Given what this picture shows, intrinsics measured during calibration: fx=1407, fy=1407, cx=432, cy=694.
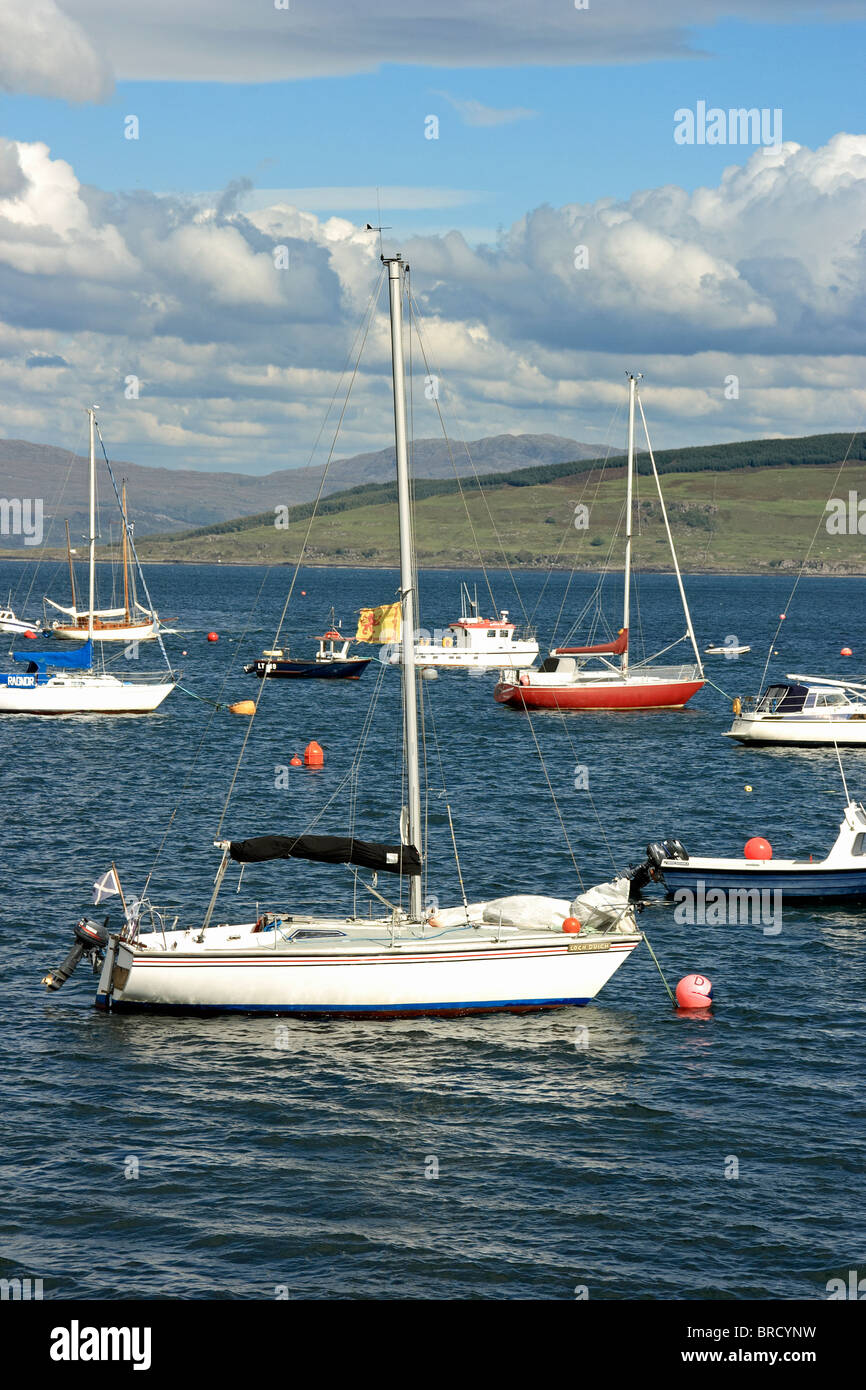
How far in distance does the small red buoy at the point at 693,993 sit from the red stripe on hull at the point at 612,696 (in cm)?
5053

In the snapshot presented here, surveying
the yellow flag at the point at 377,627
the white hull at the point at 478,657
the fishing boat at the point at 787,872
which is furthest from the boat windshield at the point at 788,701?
the yellow flag at the point at 377,627

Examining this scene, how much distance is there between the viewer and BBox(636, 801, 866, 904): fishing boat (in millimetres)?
42156

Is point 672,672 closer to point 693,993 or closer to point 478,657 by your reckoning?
point 478,657

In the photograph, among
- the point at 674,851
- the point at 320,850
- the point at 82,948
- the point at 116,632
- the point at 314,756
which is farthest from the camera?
the point at 116,632

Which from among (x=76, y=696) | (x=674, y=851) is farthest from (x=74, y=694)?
(x=674, y=851)

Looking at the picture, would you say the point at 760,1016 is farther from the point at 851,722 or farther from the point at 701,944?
the point at 851,722

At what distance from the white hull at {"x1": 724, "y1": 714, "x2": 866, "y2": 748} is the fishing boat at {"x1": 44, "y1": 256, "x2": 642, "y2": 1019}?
41155mm

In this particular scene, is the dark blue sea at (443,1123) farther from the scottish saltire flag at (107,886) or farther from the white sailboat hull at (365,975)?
the scottish saltire flag at (107,886)

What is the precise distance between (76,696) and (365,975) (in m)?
54.1

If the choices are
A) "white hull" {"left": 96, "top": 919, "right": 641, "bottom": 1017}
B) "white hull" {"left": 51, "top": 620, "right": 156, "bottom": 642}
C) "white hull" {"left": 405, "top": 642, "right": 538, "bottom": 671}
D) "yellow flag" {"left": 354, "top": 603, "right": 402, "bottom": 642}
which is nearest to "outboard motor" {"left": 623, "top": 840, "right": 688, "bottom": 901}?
"white hull" {"left": 96, "top": 919, "right": 641, "bottom": 1017}

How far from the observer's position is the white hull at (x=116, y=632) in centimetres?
12081

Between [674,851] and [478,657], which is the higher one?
[478,657]

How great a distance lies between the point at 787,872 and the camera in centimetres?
4222
